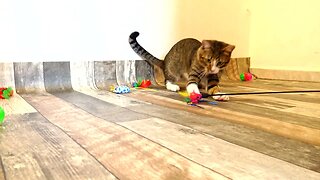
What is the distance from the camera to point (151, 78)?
6.32 ft

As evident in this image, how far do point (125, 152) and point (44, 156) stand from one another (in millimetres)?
169

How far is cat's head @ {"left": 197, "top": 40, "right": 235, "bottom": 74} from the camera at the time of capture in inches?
55.9

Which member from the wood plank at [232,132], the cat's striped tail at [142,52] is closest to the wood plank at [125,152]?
the wood plank at [232,132]

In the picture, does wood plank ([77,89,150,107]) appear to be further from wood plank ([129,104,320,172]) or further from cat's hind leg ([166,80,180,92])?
cat's hind leg ([166,80,180,92])

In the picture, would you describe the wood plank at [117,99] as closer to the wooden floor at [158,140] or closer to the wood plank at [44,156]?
the wooden floor at [158,140]

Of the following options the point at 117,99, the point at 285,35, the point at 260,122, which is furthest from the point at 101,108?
the point at 285,35

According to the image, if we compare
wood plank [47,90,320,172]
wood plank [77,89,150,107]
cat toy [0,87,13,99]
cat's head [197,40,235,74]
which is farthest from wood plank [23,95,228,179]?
cat's head [197,40,235,74]

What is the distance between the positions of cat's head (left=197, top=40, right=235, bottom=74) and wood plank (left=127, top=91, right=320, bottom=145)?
0.98ft

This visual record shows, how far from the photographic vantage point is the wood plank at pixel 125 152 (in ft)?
1.72

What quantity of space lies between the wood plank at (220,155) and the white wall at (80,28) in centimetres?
94

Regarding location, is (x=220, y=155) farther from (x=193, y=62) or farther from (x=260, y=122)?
(x=193, y=62)

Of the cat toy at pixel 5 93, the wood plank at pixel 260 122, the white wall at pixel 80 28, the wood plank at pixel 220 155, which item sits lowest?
the wood plank at pixel 220 155

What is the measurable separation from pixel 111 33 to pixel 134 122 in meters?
0.98

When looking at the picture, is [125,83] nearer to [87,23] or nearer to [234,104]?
[87,23]
